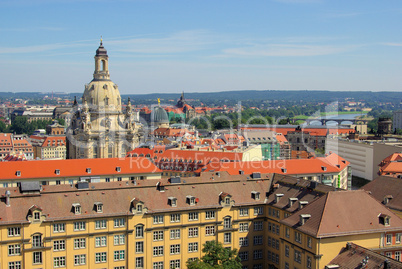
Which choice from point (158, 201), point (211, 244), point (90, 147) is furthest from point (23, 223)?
point (90, 147)

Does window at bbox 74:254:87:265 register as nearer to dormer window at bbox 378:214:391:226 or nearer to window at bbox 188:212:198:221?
window at bbox 188:212:198:221

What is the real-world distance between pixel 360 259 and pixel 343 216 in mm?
5634

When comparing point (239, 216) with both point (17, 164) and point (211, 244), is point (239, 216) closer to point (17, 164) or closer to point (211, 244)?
point (211, 244)

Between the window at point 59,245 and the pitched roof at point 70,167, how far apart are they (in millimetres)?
26785

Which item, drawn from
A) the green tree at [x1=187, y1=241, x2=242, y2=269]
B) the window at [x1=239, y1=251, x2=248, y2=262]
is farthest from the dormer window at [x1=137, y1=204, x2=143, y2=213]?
the window at [x1=239, y1=251, x2=248, y2=262]

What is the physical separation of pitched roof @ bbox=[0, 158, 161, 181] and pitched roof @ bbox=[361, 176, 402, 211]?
35.4m

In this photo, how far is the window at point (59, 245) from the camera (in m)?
50.4

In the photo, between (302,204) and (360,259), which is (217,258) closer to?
(302,204)

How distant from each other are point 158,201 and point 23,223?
535 inches

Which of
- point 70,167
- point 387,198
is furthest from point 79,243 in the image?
point 387,198

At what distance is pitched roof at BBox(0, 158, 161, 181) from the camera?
75.4m

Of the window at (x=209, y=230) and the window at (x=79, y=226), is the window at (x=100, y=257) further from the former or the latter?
the window at (x=209, y=230)

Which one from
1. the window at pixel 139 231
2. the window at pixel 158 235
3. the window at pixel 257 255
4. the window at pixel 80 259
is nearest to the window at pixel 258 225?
the window at pixel 257 255

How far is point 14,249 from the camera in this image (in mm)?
48750
